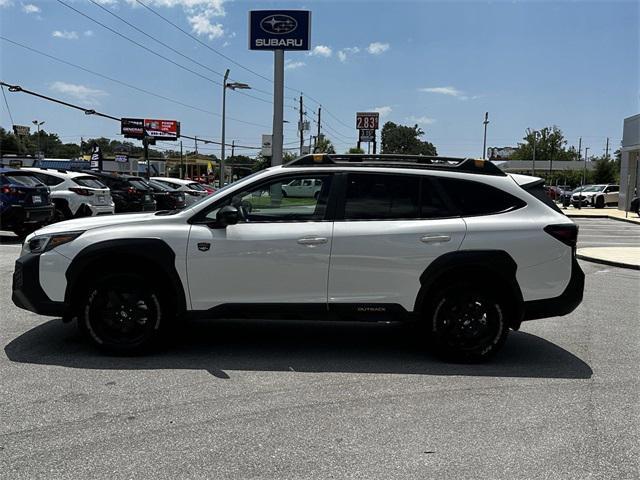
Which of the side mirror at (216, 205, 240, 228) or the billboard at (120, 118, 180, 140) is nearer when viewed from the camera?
the side mirror at (216, 205, 240, 228)

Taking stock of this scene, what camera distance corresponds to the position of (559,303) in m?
5.14

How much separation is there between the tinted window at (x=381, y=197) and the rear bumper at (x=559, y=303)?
133 cm

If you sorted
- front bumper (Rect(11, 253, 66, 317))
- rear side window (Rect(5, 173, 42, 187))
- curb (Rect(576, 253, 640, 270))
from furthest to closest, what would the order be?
rear side window (Rect(5, 173, 42, 187)) → curb (Rect(576, 253, 640, 270)) → front bumper (Rect(11, 253, 66, 317))

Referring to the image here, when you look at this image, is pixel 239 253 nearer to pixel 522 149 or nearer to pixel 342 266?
pixel 342 266

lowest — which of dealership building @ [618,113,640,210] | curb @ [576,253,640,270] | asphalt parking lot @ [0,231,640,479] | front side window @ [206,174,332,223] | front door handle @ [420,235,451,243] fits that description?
asphalt parking lot @ [0,231,640,479]

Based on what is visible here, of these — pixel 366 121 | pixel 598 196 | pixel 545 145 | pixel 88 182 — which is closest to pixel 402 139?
pixel 545 145

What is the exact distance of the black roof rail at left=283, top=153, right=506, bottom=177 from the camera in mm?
5402

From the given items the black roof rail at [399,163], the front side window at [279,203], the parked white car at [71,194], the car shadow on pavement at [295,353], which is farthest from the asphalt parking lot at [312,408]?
the parked white car at [71,194]

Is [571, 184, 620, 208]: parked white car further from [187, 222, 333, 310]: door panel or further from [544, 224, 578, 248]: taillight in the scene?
[187, 222, 333, 310]: door panel

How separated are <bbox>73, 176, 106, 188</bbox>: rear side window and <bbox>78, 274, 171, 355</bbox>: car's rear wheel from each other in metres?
11.4

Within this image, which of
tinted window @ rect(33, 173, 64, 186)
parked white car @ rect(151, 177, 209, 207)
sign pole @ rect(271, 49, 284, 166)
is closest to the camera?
tinted window @ rect(33, 173, 64, 186)

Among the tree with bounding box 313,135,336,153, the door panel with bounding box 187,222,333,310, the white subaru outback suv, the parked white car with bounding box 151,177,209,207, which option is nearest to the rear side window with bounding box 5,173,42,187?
the white subaru outback suv

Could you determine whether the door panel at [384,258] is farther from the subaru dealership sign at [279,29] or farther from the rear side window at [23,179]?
the subaru dealership sign at [279,29]

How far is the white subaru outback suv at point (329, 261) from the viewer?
16.4ft
